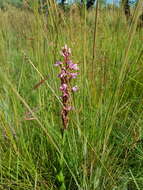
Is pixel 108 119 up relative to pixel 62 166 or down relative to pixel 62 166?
up

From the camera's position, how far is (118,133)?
3.21 feet

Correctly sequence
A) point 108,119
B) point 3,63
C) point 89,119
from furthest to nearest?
point 3,63 < point 89,119 < point 108,119

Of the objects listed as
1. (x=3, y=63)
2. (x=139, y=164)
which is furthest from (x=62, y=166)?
(x=3, y=63)

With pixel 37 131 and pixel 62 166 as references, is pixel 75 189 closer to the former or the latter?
pixel 62 166

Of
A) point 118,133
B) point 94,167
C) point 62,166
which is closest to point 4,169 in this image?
point 62,166

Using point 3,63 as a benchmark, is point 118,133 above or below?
below

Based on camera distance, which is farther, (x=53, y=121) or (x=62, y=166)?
(x=53, y=121)

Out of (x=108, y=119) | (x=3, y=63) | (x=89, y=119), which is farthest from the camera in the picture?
(x=3, y=63)

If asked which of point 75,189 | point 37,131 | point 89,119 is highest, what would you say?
point 89,119

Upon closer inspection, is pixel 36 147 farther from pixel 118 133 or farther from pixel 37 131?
pixel 118 133

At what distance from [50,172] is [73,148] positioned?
12 cm

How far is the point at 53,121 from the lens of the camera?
904 millimetres

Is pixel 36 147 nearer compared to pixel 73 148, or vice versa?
pixel 73 148

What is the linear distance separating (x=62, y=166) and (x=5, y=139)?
0.88 feet
